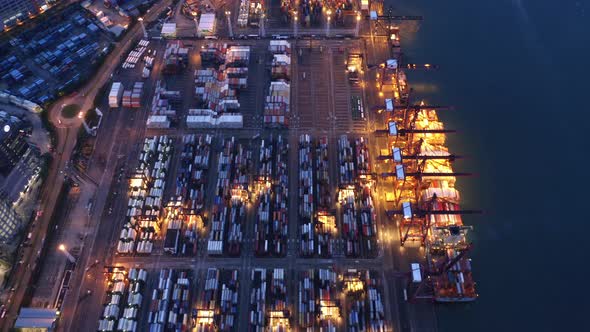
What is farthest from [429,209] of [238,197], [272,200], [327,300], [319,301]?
[238,197]

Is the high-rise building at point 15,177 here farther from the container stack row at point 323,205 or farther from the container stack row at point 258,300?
the container stack row at point 323,205

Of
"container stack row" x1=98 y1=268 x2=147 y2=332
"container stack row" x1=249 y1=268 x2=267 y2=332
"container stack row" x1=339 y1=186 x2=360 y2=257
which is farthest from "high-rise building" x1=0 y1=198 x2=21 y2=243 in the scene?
"container stack row" x1=339 y1=186 x2=360 y2=257

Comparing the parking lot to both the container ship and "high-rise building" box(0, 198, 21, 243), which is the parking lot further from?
"high-rise building" box(0, 198, 21, 243)

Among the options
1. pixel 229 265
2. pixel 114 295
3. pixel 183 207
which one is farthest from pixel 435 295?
pixel 114 295

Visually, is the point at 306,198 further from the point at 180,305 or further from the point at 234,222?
the point at 180,305

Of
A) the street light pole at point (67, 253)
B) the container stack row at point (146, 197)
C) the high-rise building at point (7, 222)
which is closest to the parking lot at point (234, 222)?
Result: the container stack row at point (146, 197)
